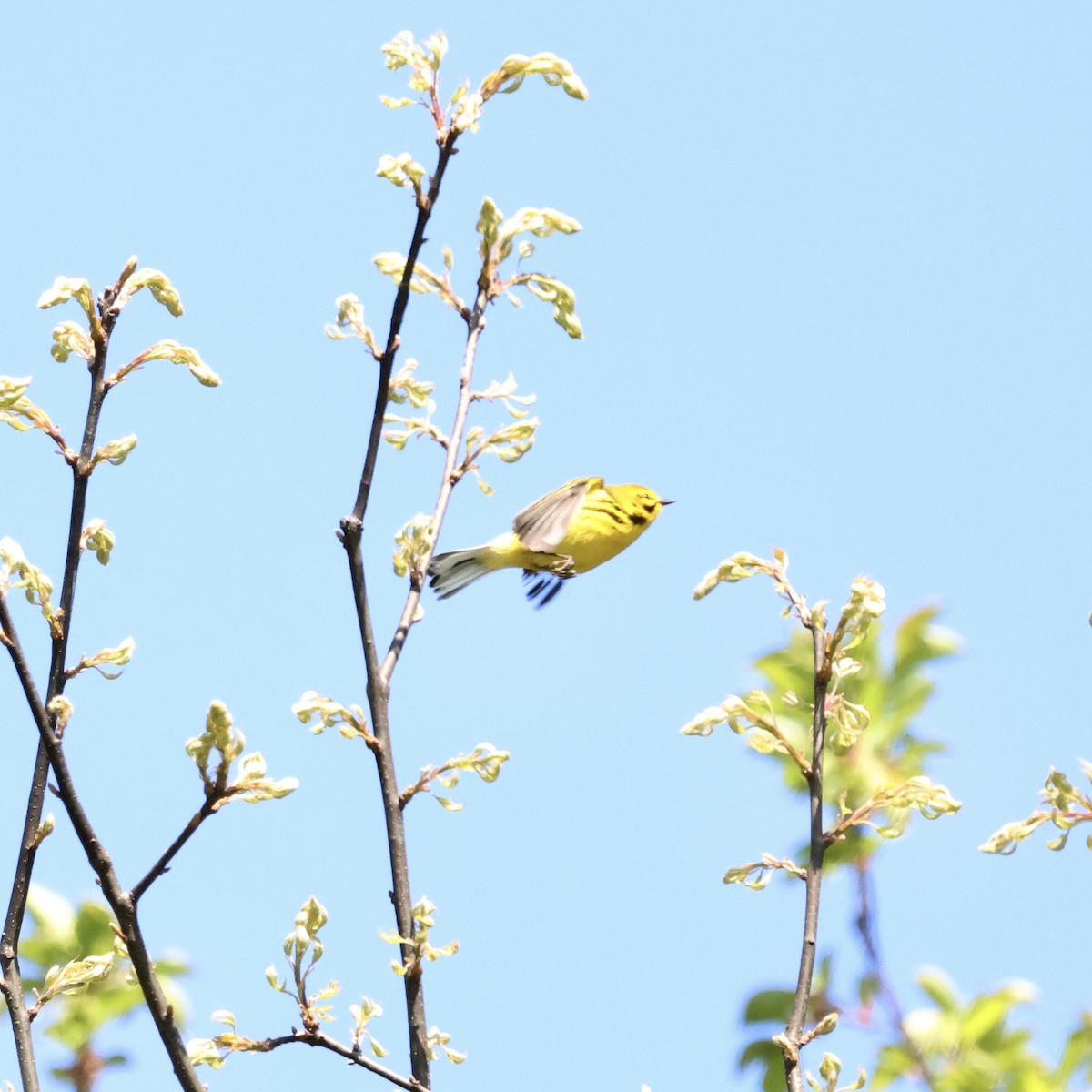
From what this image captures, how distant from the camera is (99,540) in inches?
163

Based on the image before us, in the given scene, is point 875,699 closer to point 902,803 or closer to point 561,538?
point 561,538

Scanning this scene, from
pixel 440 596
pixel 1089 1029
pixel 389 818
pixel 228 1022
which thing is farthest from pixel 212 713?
pixel 1089 1029

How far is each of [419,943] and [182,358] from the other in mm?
1649

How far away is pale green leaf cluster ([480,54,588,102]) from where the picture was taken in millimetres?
4181

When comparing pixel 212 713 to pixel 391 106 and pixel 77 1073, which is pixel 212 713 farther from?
pixel 77 1073

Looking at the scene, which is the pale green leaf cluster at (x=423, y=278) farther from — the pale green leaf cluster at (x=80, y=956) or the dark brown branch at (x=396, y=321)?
the pale green leaf cluster at (x=80, y=956)

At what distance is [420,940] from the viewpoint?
371 cm

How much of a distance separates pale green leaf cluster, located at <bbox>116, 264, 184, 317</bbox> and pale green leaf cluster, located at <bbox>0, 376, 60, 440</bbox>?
328 mm

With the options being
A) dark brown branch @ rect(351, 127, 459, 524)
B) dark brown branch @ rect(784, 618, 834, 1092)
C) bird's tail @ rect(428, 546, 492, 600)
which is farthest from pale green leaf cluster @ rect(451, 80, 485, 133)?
bird's tail @ rect(428, 546, 492, 600)

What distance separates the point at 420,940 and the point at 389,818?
11.5 inches

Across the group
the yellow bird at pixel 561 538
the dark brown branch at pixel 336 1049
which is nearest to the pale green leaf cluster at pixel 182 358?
the dark brown branch at pixel 336 1049

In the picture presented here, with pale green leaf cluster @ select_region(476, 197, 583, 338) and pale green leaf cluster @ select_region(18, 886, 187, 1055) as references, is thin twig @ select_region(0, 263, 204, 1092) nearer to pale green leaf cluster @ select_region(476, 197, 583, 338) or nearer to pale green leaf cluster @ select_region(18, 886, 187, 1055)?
pale green leaf cluster @ select_region(476, 197, 583, 338)

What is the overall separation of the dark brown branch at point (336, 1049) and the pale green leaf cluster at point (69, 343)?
174 cm

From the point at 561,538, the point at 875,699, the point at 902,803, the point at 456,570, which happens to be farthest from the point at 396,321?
the point at 875,699
